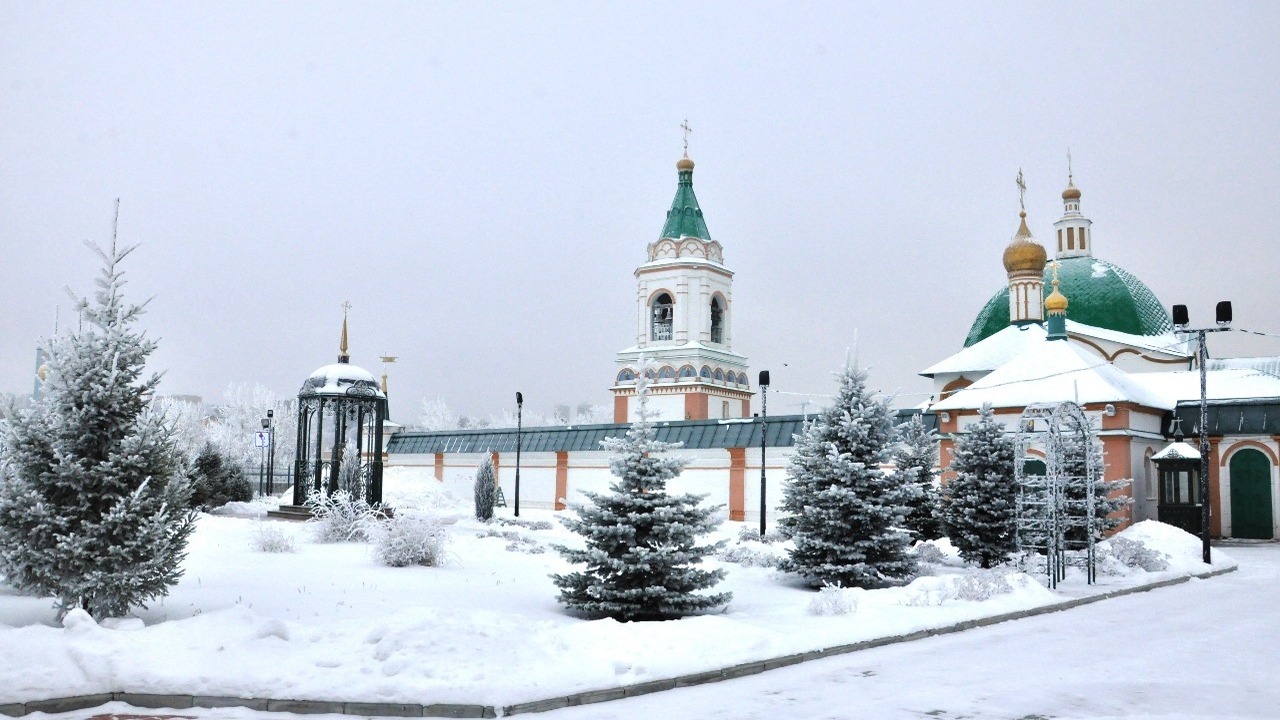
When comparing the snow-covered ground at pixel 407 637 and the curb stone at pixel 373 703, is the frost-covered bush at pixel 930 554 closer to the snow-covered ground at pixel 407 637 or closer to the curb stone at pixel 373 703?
the snow-covered ground at pixel 407 637

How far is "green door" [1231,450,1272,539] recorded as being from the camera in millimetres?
29438

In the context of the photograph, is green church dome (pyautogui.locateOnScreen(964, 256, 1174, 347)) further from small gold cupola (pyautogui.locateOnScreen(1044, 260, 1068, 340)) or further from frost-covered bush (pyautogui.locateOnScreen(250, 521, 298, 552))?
frost-covered bush (pyautogui.locateOnScreen(250, 521, 298, 552))

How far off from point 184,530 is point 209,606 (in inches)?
62.3

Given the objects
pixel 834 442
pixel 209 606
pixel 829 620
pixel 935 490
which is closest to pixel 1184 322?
pixel 935 490

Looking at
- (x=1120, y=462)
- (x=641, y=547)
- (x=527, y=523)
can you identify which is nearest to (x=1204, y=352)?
(x=1120, y=462)

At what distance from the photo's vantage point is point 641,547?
11.6 m

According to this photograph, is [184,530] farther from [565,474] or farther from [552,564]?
[565,474]

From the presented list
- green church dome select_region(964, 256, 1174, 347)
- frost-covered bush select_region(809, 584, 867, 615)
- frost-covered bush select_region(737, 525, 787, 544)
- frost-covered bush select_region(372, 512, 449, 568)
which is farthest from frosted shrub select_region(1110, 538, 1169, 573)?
green church dome select_region(964, 256, 1174, 347)

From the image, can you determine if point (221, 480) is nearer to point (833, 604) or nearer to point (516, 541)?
point (516, 541)

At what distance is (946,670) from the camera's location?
9.52m

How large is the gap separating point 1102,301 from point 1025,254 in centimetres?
402

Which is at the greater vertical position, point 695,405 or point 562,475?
point 695,405

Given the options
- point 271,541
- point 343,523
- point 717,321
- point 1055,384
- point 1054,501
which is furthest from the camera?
point 717,321

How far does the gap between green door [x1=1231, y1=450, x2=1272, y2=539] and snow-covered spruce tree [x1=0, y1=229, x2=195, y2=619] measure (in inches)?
1196
